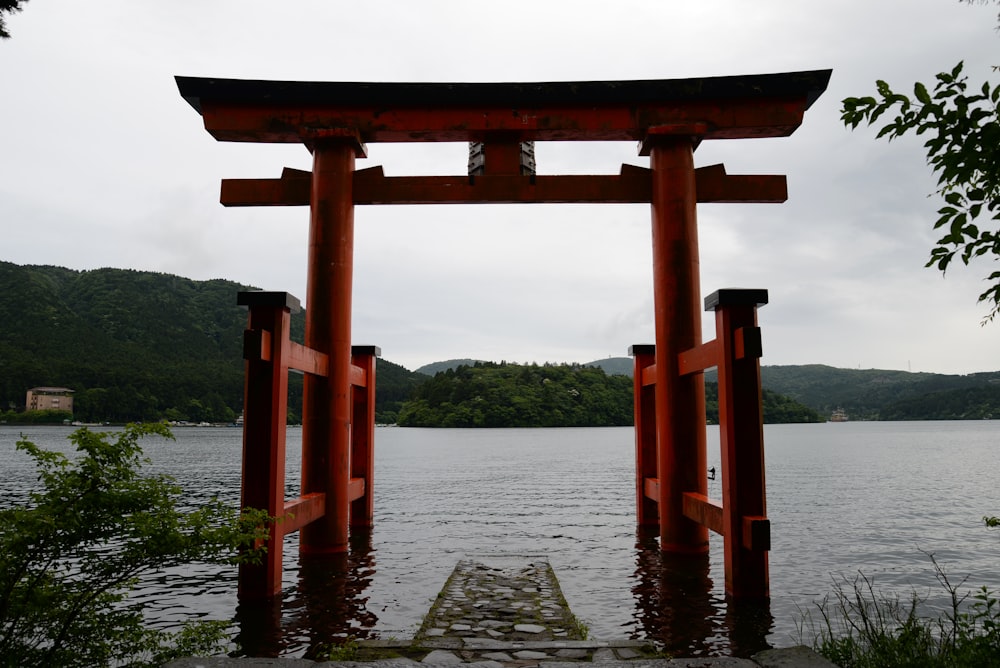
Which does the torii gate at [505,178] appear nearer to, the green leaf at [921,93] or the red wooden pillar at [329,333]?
the red wooden pillar at [329,333]

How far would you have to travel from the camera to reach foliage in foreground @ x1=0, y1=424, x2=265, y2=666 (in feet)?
12.4

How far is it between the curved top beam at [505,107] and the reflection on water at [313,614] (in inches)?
232

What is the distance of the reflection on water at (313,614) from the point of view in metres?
6.25

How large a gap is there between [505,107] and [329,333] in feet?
13.0

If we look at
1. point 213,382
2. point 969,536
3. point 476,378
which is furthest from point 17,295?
point 969,536

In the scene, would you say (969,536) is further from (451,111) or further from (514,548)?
(451,111)

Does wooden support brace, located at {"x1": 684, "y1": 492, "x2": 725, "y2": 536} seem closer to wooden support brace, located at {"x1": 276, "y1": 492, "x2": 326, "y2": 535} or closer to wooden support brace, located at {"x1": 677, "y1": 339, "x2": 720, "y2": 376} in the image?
wooden support brace, located at {"x1": 677, "y1": 339, "x2": 720, "y2": 376}

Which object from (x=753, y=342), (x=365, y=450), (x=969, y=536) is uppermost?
(x=753, y=342)

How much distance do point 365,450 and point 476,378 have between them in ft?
310

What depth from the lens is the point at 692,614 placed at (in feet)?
23.5

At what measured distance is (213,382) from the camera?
301 feet

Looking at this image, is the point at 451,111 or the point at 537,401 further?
the point at 537,401

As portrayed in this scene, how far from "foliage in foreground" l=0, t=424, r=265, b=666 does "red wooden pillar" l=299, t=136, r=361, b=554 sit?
4.69 meters

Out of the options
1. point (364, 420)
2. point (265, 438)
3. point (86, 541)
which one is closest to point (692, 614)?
point (265, 438)
